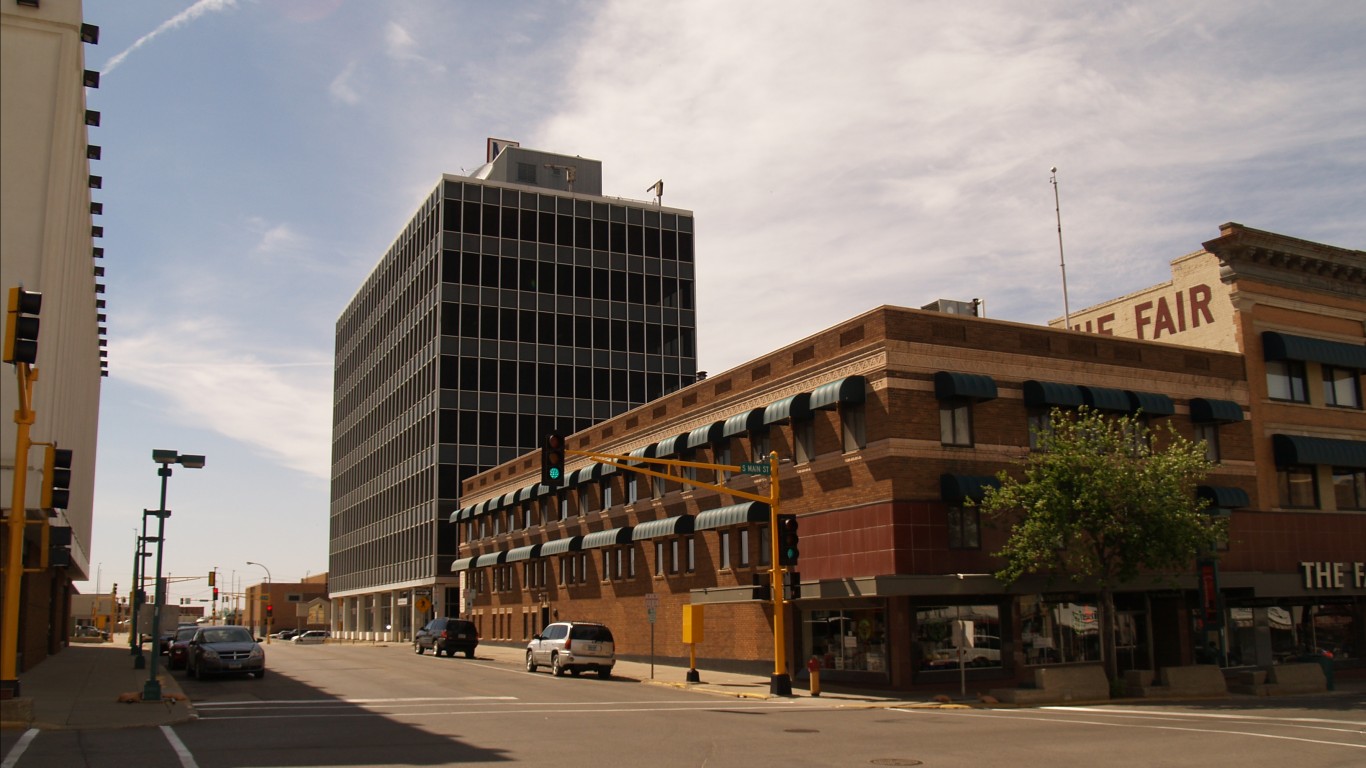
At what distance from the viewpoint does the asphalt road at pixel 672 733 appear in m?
16.9

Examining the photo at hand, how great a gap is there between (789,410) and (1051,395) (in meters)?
7.98

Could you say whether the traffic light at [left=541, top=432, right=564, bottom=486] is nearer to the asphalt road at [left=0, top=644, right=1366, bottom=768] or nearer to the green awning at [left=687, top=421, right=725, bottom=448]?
the asphalt road at [left=0, top=644, right=1366, bottom=768]

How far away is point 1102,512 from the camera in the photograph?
30.7 metres

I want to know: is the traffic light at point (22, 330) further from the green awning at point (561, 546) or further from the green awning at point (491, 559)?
the green awning at point (491, 559)

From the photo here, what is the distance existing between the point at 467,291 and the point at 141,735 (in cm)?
5756

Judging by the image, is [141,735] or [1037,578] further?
[1037,578]

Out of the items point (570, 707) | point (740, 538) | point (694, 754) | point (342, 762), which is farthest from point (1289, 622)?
point (342, 762)

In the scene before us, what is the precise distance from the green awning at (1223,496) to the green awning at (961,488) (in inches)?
361

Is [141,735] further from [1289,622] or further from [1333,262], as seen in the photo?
[1333,262]

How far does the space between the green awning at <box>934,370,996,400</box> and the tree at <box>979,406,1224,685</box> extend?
2.24 meters

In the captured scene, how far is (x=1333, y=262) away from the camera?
42.9 meters

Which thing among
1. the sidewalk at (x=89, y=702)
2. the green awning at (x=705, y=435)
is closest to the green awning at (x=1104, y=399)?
the green awning at (x=705, y=435)

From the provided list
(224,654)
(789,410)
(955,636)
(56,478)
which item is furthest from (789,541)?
(56,478)

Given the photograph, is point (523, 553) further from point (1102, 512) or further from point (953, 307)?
point (1102, 512)
